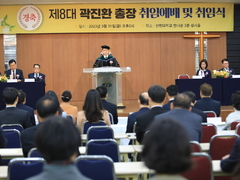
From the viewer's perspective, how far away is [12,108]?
4152 millimetres

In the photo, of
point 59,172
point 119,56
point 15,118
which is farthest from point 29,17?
point 59,172

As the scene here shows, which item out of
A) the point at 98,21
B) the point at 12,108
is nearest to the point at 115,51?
the point at 98,21

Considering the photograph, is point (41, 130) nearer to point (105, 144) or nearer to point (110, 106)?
point (105, 144)

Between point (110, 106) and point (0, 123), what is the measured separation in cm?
174

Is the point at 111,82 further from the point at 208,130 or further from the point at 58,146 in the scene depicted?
the point at 58,146

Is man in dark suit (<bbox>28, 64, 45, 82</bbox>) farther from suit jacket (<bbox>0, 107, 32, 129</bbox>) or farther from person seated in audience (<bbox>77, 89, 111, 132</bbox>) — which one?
person seated in audience (<bbox>77, 89, 111, 132</bbox>)

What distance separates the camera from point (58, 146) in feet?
4.49

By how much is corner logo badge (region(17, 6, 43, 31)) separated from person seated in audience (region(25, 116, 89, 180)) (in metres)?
9.47

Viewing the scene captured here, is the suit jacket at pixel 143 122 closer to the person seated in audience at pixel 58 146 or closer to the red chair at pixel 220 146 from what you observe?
the red chair at pixel 220 146

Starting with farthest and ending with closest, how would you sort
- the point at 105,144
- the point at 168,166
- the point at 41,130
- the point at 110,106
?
the point at 110,106, the point at 105,144, the point at 41,130, the point at 168,166

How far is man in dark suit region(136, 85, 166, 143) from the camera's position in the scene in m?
3.55

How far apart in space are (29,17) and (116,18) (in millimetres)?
2578

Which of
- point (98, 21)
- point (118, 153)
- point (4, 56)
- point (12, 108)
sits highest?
point (98, 21)

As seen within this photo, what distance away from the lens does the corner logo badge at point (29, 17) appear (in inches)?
407
